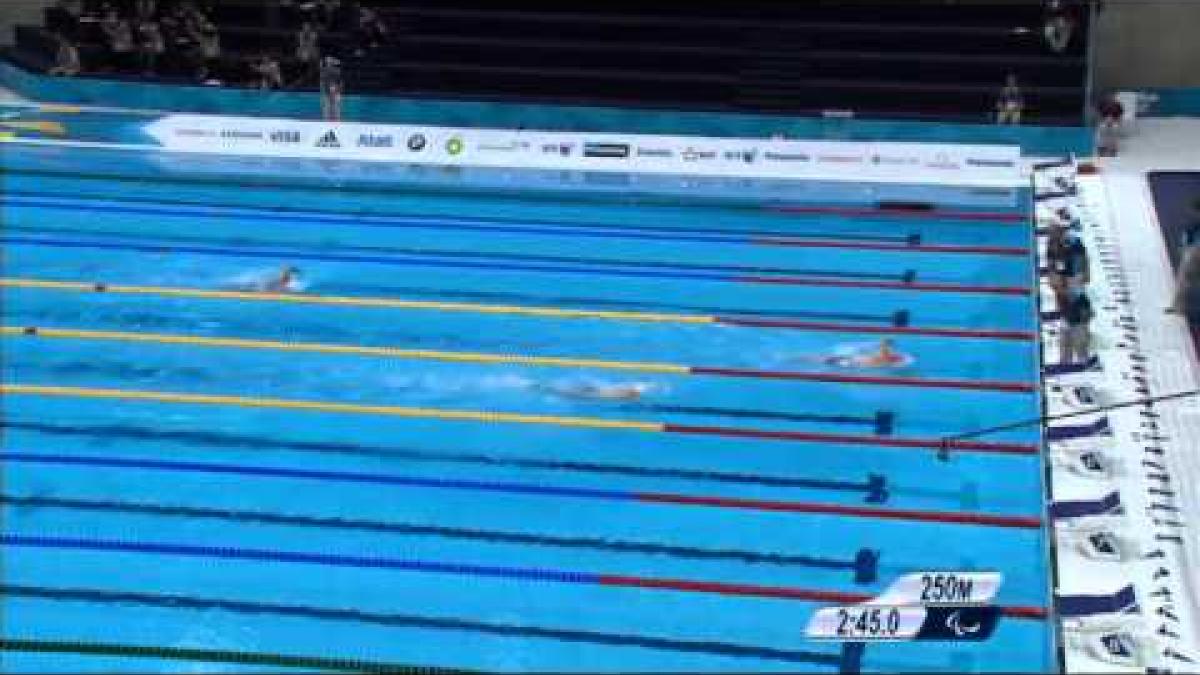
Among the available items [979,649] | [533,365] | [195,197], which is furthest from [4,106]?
[979,649]

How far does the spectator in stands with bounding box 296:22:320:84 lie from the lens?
17828 millimetres

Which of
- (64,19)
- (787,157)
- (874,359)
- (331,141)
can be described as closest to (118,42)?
(64,19)

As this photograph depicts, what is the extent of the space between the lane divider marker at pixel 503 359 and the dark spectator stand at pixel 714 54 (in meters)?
6.75

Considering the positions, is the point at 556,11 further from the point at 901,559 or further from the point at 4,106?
the point at 901,559

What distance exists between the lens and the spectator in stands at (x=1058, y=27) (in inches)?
650

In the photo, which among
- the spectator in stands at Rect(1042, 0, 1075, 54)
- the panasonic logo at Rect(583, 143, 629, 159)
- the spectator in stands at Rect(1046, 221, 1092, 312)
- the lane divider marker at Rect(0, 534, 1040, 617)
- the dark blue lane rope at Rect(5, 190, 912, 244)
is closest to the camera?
the lane divider marker at Rect(0, 534, 1040, 617)

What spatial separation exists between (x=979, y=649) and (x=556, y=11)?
42.6 ft

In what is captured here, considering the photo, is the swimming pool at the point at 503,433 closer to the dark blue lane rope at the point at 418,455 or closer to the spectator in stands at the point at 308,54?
the dark blue lane rope at the point at 418,455

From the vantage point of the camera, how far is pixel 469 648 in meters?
6.98

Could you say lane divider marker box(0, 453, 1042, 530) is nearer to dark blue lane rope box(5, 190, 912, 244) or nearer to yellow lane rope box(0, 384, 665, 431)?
yellow lane rope box(0, 384, 665, 431)

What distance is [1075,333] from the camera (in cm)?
1005

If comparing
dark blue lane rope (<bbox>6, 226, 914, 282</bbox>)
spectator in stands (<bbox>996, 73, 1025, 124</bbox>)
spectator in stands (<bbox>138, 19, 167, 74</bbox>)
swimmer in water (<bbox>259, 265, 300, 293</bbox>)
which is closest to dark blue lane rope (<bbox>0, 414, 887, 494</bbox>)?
swimmer in water (<bbox>259, 265, 300, 293</bbox>)

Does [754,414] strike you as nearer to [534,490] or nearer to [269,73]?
[534,490]

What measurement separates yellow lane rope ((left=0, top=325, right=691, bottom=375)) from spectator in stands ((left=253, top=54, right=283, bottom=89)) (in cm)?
704
